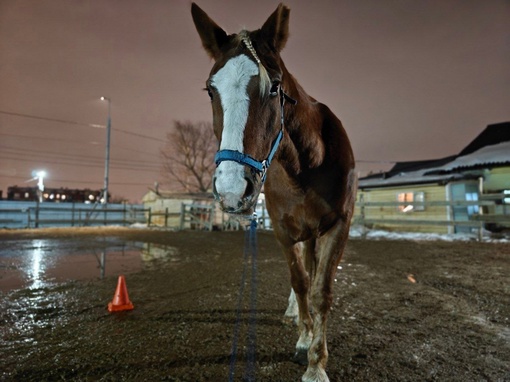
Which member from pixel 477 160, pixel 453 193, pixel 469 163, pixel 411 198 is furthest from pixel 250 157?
pixel 411 198

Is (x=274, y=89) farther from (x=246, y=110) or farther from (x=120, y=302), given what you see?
(x=120, y=302)

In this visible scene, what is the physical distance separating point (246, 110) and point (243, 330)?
7.69ft

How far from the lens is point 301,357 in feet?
7.57

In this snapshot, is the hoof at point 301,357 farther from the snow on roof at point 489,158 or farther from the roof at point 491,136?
the roof at point 491,136

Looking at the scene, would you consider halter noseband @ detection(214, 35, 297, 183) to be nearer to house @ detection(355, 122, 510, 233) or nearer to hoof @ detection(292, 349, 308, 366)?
hoof @ detection(292, 349, 308, 366)

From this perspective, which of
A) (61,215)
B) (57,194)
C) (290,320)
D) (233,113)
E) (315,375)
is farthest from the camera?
(57,194)

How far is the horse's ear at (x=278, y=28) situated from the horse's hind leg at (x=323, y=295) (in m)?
1.54

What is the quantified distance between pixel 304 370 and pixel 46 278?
540cm

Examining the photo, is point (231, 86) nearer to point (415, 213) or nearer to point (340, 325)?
point (340, 325)

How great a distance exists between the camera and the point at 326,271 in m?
2.22

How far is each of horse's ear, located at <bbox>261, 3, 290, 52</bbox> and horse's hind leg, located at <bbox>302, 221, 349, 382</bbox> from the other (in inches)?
60.6

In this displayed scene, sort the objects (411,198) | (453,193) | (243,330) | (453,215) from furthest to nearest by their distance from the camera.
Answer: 1. (411,198)
2. (453,193)
3. (453,215)
4. (243,330)

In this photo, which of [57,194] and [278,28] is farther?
[57,194]

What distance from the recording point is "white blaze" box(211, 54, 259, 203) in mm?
1485
